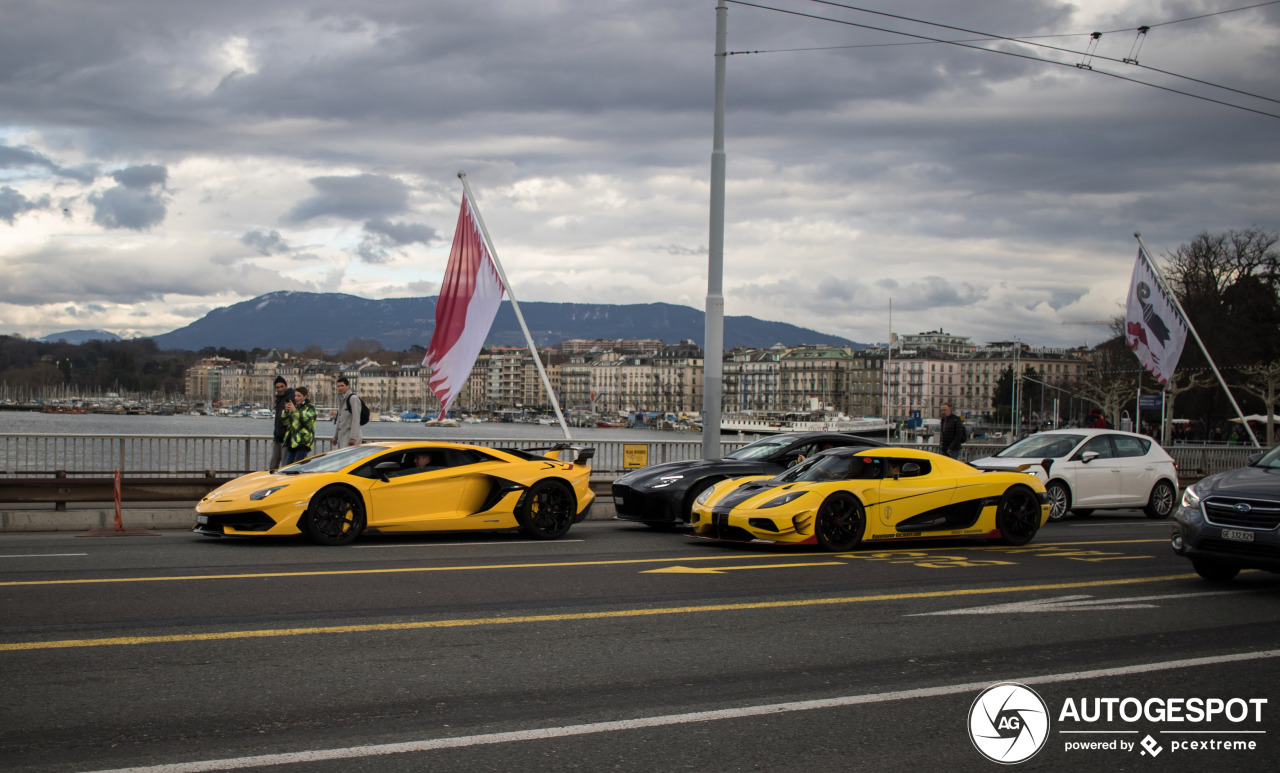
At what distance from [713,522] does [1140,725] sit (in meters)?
7.70

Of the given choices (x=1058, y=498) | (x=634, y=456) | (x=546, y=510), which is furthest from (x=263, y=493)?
(x=1058, y=498)

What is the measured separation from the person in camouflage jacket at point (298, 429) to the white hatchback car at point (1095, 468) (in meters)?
10.7

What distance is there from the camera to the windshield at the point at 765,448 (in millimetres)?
16094

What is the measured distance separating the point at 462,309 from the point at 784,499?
11.3 m

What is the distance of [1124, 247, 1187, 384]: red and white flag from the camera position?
2822 centimetres

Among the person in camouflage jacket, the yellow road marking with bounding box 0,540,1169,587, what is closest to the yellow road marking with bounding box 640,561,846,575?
the yellow road marking with bounding box 0,540,1169,587

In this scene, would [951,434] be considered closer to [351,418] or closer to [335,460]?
[351,418]

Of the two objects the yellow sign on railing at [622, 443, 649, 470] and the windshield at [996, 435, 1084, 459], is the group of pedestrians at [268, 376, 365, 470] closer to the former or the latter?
the yellow sign on railing at [622, 443, 649, 470]

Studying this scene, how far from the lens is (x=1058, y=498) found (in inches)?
719

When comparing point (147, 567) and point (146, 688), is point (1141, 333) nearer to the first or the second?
point (147, 567)

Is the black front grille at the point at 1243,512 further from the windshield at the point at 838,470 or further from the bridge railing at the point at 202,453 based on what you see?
the bridge railing at the point at 202,453

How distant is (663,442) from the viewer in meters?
22.3

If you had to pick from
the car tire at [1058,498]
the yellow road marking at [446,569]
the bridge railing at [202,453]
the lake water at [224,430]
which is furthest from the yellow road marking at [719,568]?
the lake water at [224,430]

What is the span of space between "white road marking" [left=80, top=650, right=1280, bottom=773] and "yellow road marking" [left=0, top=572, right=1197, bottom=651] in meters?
2.53
